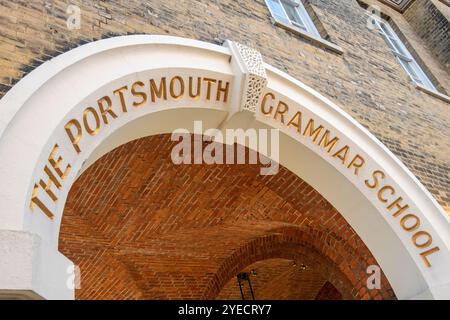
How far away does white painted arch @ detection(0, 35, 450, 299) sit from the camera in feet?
9.03

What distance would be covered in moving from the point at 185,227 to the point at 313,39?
3435 mm

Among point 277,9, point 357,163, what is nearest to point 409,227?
point 357,163

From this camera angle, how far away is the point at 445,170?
20.6ft

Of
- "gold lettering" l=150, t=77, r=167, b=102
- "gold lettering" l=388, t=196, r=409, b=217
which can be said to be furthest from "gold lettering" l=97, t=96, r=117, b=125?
"gold lettering" l=388, t=196, r=409, b=217

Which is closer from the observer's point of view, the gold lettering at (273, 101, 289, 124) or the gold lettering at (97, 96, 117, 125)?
the gold lettering at (97, 96, 117, 125)

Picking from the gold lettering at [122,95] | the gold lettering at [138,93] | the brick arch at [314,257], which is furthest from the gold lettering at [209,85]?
Result: the brick arch at [314,257]

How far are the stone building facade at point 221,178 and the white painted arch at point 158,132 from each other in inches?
11.4

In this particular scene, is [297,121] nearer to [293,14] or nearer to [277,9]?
[277,9]

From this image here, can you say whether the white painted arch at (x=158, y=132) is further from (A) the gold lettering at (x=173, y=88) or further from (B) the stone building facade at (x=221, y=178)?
(B) the stone building facade at (x=221, y=178)

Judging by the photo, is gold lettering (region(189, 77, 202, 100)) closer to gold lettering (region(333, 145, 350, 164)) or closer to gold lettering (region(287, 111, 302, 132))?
gold lettering (region(287, 111, 302, 132))

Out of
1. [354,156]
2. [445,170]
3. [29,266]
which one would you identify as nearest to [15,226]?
[29,266]

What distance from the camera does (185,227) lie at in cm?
763

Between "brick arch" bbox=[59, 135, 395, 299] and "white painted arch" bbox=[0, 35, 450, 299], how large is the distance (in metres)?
0.78

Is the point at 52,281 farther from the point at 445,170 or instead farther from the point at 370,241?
the point at 445,170
